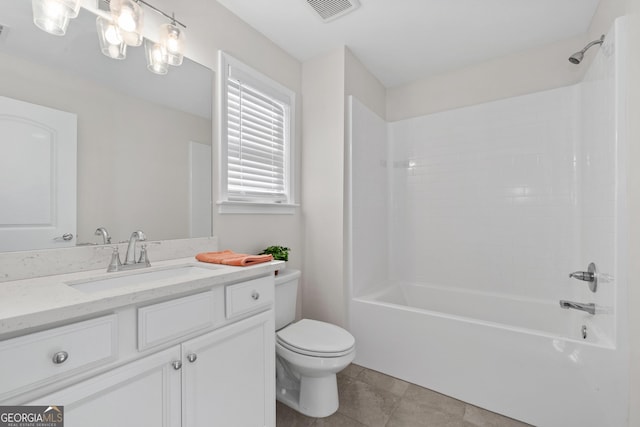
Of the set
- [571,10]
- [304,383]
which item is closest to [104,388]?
[304,383]

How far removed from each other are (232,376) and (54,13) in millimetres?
1598

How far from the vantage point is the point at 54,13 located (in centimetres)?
113

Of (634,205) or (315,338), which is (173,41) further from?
(634,205)

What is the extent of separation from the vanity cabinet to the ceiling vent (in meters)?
1.71

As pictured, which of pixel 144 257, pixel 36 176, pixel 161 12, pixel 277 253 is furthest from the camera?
pixel 277 253

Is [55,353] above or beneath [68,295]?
beneath

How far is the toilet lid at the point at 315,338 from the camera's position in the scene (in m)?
1.59

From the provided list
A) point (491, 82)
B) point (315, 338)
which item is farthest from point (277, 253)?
point (491, 82)

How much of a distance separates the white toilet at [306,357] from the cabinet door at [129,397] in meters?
0.74

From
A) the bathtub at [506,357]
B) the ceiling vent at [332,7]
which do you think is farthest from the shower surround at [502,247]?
the ceiling vent at [332,7]

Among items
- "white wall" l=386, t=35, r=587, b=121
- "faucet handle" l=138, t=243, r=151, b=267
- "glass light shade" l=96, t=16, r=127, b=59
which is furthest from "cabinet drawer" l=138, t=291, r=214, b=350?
"white wall" l=386, t=35, r=587, b=121

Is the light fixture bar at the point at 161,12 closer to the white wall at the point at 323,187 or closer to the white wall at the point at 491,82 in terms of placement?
the white wall at the point at 323,187

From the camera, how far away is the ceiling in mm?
1839

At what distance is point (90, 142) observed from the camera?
Result: 48.9 inches
